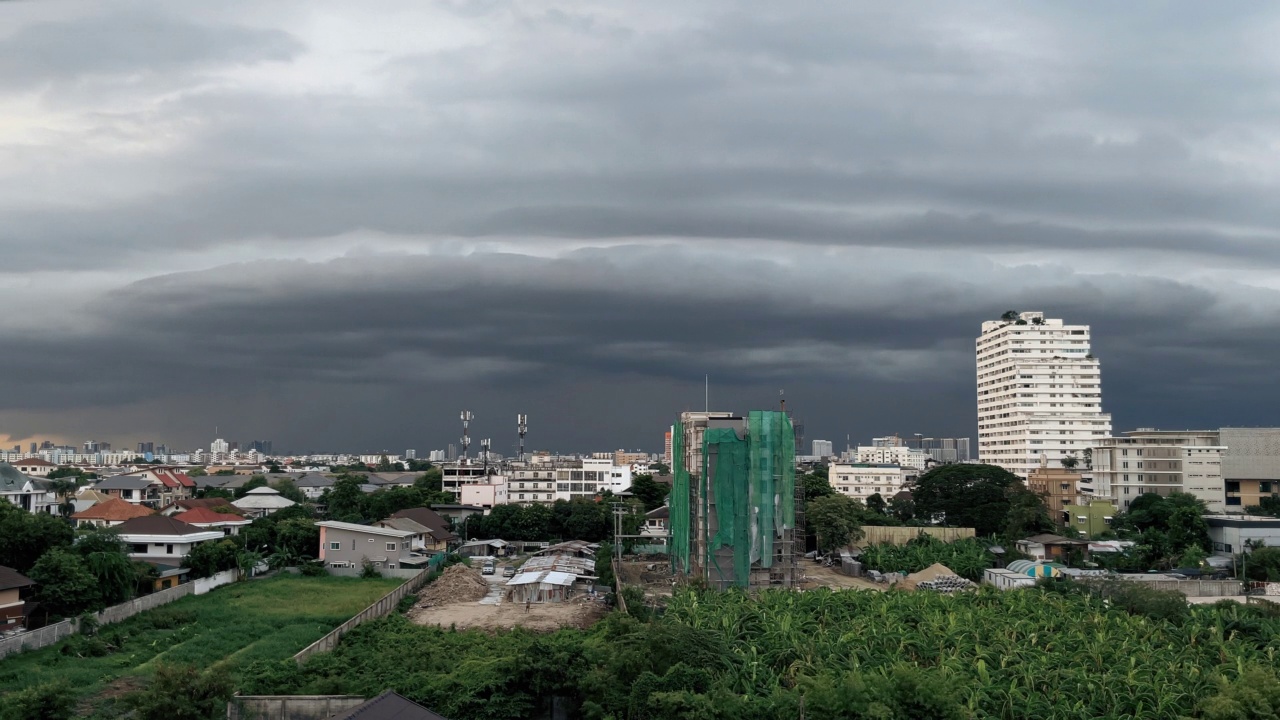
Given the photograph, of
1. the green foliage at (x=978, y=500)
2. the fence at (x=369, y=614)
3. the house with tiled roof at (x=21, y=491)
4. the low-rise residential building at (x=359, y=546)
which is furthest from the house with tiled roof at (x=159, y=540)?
the green foliage at (x=978, y=500)

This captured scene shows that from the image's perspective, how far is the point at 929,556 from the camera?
45500mm

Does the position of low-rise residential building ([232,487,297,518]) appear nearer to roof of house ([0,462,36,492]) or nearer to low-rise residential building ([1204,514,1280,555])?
roof of house ([0,462,36,492])

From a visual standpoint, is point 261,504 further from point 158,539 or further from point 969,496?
point 969,496

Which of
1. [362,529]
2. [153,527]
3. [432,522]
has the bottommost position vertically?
[432,522]

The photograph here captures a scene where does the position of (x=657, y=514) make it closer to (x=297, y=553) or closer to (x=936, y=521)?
(x=936, y=521)

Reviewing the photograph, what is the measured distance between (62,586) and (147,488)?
5341 centimetres

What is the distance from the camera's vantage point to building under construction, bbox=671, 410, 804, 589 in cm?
3766

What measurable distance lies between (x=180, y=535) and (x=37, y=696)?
2513 cm

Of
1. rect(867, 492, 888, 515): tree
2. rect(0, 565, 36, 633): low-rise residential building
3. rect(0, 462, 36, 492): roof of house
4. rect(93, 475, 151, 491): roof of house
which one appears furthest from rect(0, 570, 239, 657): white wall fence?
rect(867, 492, 888, 515): tree

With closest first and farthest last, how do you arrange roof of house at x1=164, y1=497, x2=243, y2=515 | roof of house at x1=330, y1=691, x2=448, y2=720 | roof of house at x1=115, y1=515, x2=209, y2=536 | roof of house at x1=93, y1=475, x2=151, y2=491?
roof of house at x1=330, y1=691, x2=448, y2=720
roof of house at x1=115, y1=515, x2=209, y2=536
roof of house at x1=164, y1=497, x2=243, y2=515
roof of house at x1=93, y1=475, x2=151, y2=491

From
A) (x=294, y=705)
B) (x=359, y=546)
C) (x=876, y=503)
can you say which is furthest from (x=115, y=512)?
(x=876, y=503)

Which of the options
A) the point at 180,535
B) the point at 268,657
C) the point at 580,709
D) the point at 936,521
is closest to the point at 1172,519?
the point at 936,521

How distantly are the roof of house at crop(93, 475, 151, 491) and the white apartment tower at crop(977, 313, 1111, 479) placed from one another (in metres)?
74.3

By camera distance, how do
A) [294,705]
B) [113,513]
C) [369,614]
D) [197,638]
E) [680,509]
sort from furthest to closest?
[113,513] → [680,509] → [369,614] → [197,638] → [294,705]
